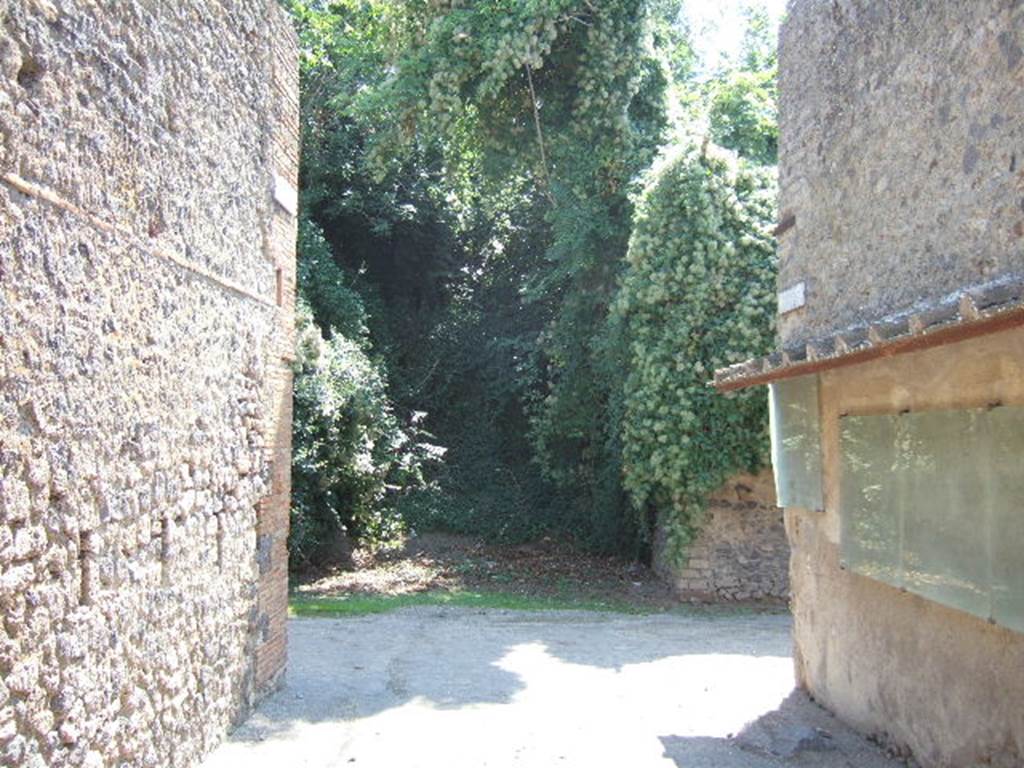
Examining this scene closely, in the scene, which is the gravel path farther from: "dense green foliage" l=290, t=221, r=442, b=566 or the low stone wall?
"dense green foliage" l=290, t=221, r=442, b=566

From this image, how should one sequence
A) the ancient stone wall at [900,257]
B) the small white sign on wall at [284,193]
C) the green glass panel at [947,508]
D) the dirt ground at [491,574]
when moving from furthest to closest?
the dirt ground at [491,574]
the small white sign on wall at [284,193]
the ancient stone wall at [900,257]
the green glass panel at [947,508]

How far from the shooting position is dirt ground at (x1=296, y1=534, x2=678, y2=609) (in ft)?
49.2

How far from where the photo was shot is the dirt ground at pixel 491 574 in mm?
15008

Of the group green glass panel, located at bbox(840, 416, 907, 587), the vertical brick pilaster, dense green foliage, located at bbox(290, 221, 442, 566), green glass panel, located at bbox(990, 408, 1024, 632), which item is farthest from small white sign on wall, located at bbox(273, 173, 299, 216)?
dense green foliage, located at bbox(290, 221, 442, 566)

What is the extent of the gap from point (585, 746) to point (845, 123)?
474 cm

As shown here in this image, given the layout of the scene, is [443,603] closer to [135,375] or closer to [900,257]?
[900,257]

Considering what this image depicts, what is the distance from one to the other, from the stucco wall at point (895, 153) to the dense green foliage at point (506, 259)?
20.0 feet

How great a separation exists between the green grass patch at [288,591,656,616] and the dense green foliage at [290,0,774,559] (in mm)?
1412

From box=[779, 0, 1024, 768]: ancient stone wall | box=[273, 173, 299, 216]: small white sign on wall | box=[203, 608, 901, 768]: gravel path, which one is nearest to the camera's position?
box=[779, 0, 1024, 768]: ancient stone wall

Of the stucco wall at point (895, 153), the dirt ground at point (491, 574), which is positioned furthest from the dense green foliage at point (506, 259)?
the stucco wall at point (895, 153)

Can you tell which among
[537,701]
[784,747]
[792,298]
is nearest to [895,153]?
[792,298]

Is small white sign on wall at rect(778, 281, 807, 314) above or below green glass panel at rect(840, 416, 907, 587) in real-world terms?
above

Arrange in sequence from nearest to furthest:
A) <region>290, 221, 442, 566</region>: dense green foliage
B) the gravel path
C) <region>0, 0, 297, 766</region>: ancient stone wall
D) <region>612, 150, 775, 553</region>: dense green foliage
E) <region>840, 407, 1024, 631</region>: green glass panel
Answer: <region>0, 0, 297, 766</region>: ancient stone wall → <region>840, 407, 1024, 631</region>: green glass panel → the gravel path → <region>612, 150, 775, 553</region>: dense green foliage → <region>290, 221, 442, 566</region>: dense green foliage

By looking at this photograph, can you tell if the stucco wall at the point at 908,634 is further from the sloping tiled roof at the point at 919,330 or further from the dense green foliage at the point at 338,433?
the dense green foliage at the point at 338,433
